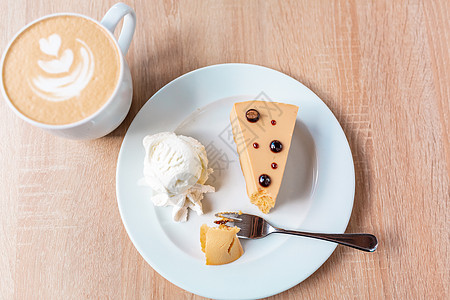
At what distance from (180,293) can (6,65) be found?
0.70 m

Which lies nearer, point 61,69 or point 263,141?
point 61,69

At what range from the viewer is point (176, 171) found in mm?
937

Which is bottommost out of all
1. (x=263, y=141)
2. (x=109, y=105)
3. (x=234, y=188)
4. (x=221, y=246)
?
(x=221, y=246)

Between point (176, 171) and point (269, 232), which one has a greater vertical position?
point (176, 171)

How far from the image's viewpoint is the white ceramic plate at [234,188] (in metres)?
0.93

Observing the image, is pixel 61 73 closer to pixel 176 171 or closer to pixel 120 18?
pixel 120 18

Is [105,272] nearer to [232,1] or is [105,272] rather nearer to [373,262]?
[373,262]

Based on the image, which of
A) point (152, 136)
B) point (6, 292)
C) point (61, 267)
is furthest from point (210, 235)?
point (6, 292)

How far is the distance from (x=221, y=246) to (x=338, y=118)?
0.50m

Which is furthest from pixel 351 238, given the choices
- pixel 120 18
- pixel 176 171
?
pixel 120 18

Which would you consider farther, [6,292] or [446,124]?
[446,124]

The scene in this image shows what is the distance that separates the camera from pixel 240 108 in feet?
3.30

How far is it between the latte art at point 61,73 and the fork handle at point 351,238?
60 centimetres

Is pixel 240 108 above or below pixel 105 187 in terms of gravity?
above
